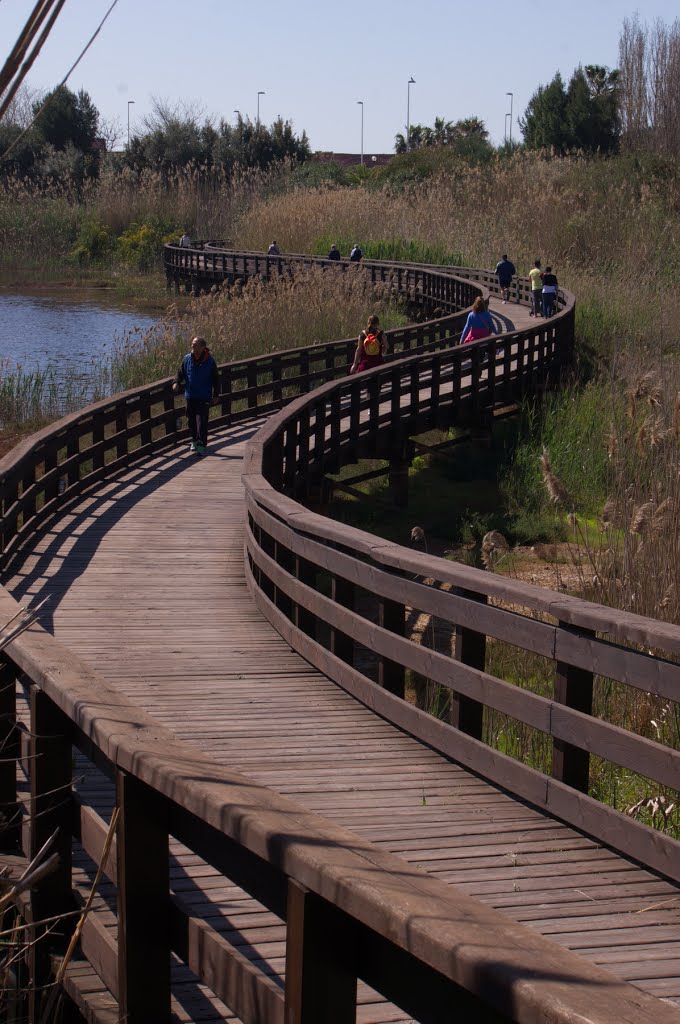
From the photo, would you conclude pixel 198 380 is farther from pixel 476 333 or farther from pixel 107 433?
pixel 476 333

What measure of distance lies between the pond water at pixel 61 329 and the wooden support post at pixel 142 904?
22.5 m

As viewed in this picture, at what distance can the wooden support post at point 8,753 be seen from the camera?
401 cm

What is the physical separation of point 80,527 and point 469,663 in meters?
8.08

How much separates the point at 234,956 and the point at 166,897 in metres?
0.41

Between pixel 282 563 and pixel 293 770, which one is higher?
pixel 282 563

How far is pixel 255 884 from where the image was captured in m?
2.36

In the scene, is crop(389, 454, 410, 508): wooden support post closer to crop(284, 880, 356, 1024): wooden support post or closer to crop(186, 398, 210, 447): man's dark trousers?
crop(186, 398, 210, 447): man's dark trousers

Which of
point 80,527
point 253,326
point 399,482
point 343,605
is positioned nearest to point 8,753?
point 343,605

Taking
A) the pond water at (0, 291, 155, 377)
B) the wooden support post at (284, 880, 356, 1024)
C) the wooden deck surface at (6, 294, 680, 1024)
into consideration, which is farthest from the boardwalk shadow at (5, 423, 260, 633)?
the pond water at (0, 291, 155, 377)

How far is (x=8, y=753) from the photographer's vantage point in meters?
4.38

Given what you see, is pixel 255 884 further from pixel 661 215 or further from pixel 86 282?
pixel 86 282

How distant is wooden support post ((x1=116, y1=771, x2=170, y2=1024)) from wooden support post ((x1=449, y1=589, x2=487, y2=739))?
3.06 meters

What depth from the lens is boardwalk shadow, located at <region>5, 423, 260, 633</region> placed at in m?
10.7

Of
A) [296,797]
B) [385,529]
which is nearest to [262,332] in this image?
[385,529]
